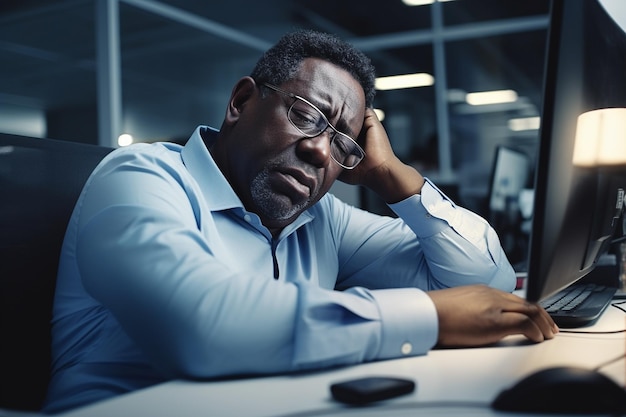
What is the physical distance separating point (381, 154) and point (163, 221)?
2.33 ft

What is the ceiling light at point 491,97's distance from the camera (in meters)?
7.44

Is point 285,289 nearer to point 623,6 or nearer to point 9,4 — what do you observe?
point 623,6

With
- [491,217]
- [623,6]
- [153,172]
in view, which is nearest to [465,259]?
[623,6]

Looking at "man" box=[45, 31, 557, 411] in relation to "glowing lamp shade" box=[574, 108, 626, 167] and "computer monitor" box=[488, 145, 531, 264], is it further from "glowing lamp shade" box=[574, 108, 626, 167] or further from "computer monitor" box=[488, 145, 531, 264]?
"computer monitor" box=[488, 145, 531, 264]

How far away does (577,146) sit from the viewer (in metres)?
0.79

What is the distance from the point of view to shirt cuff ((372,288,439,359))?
80 centimetres

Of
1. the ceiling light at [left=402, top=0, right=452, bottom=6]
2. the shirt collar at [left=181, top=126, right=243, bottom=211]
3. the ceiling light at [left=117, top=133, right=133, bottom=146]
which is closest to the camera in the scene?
→ the shirt collar at [left=181, top=126, right=243, bottom=211]

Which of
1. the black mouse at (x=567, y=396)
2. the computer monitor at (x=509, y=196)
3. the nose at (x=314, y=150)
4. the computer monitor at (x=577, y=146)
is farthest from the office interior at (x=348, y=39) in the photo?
the black mouse at (x=567, y=396)

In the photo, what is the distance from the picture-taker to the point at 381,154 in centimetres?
143

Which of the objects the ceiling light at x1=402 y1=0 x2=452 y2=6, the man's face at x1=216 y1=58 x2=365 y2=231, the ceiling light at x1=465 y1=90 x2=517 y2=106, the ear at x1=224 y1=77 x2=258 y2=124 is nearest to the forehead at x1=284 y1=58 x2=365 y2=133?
the man's face at x1=216 y1=58 x2=365 y2=231

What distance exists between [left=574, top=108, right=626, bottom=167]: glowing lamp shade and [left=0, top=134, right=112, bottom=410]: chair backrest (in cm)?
90

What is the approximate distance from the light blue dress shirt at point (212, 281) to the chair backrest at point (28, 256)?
0.04 metres

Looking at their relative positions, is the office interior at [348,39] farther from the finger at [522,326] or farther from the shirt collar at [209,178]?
the finger at [522,326]

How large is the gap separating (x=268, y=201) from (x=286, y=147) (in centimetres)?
11
